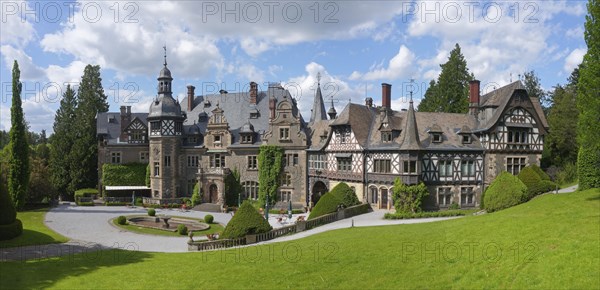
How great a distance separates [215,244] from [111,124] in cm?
3502

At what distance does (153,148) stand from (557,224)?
4300 centimetres

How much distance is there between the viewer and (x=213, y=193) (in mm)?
48562

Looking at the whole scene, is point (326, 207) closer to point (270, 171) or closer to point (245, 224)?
point (245, 224)

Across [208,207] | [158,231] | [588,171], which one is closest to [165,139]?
[208,207]

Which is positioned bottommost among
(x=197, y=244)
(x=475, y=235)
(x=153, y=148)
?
(x=197, y=244)

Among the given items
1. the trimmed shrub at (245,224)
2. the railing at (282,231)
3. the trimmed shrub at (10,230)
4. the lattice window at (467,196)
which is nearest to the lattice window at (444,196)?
the lattice window at (467,196)

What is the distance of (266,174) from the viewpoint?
152 feet

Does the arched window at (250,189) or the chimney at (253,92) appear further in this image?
the chimney at (253,92)

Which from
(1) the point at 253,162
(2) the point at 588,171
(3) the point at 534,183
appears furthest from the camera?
(1) the point at 253,162

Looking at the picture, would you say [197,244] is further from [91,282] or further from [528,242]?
[528,242]

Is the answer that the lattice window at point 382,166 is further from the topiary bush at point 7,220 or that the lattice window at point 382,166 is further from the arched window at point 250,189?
the topiary bush at point 7,220

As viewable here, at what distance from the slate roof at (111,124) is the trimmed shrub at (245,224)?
103ft

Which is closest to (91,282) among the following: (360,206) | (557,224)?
(557,224)

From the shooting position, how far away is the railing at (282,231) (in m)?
26.3
